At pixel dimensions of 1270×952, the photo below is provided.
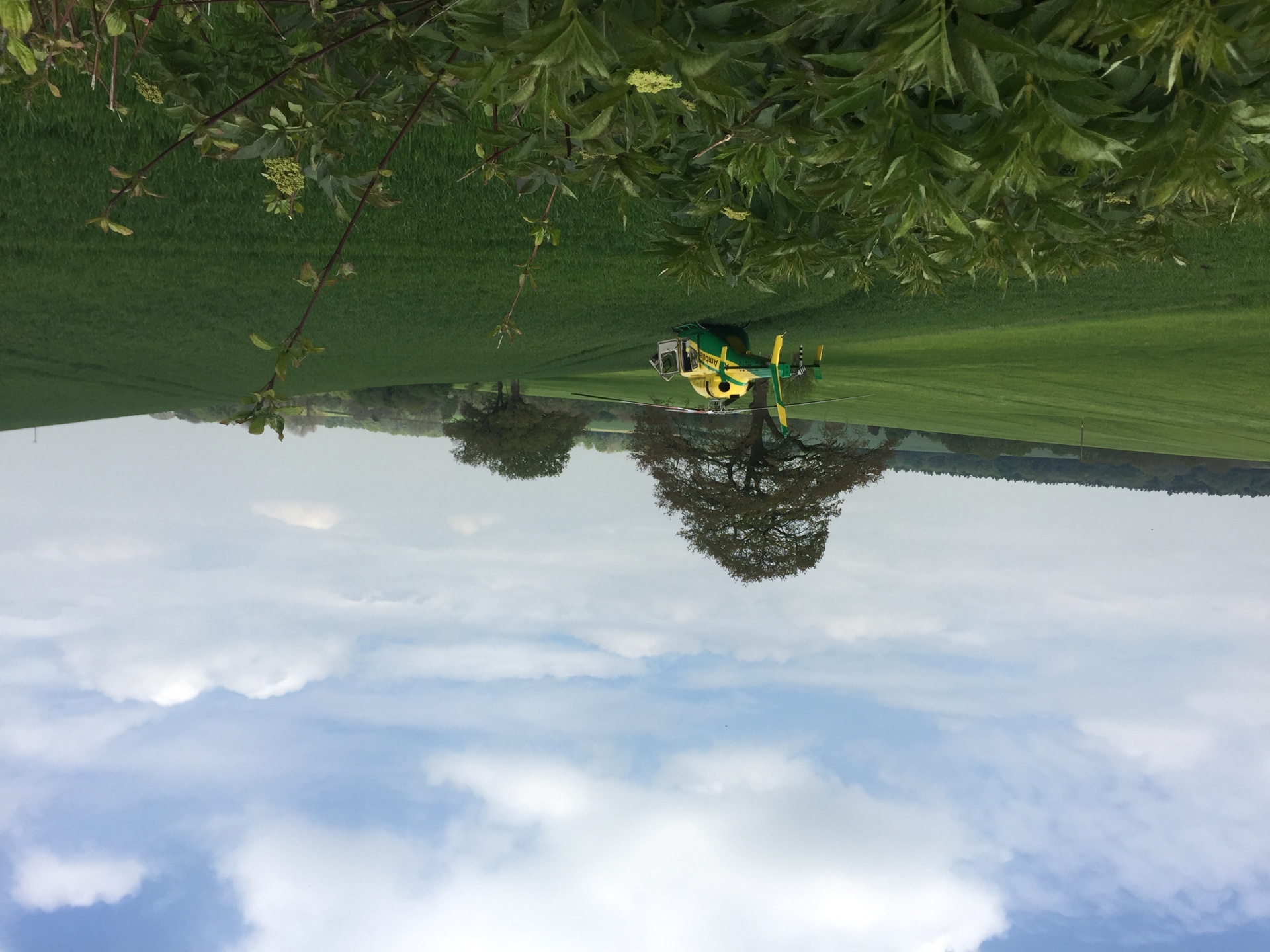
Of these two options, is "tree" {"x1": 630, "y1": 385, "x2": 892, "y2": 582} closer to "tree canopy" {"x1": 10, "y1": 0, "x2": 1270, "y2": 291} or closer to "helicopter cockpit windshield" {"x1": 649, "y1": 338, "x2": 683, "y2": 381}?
"helicopter cockpit windshield" {"x1": 649, "y1": 338, "x2": 683, "y2": 381}

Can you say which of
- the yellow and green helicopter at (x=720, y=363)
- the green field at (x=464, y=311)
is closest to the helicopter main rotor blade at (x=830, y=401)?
the green field at (x=464, y=311)

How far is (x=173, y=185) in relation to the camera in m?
6.57

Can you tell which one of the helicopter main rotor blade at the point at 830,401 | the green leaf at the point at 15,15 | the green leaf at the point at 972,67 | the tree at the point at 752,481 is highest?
the green leaf at the point at 972,67

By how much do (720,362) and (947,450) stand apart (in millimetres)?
7307

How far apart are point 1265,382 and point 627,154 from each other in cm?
1007

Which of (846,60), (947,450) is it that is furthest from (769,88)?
(947,450)

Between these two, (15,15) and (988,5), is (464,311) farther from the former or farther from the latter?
(988,5)

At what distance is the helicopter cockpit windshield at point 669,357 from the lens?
820cm

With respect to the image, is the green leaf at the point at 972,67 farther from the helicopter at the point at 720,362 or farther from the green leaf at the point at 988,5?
the helicopter at the point at 720,362

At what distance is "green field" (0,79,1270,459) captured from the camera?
670 cm

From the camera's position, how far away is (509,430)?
42.1 ft

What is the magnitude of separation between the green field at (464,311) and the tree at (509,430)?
5.28 ft

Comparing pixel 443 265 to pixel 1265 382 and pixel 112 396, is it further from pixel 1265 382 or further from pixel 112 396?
pixel 1265 382

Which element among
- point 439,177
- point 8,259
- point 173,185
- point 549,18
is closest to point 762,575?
point 439,177
